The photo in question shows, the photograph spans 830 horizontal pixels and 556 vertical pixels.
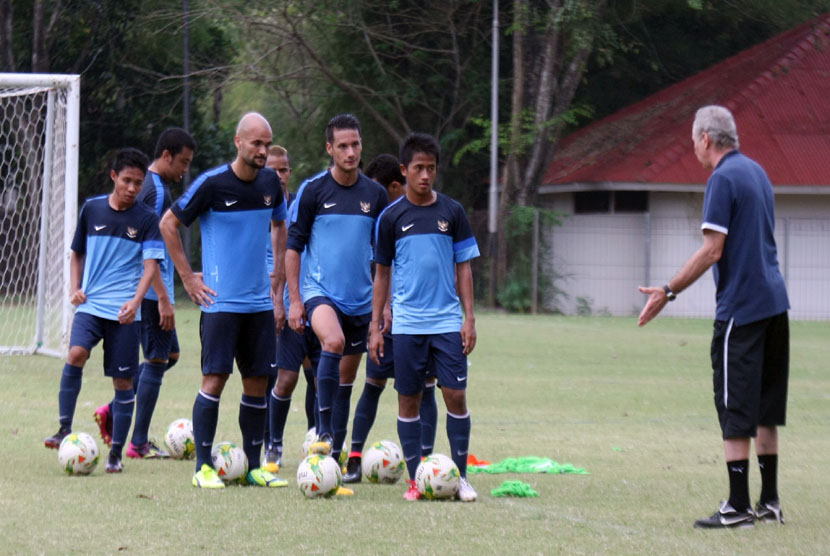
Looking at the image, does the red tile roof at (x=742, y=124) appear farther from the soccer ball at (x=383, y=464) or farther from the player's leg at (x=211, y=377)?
the player's leg at (x=211, y=377)

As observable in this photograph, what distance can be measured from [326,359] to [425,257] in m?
1.01

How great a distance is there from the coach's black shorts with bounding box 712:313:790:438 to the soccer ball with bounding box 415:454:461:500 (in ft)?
5.07

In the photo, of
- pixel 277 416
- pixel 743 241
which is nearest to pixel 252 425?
pixel 277 416

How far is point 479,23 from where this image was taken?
32.4 m

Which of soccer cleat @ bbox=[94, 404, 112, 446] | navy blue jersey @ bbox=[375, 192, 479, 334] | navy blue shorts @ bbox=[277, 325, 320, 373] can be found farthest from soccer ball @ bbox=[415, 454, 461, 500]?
soccer cleat @ bbox=[94, 404, 112, 446]

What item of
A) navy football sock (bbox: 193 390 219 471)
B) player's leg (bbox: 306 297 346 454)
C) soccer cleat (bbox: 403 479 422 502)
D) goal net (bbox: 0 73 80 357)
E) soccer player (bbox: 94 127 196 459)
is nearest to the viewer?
soccer cleat (bbox: 403 479 422 502)

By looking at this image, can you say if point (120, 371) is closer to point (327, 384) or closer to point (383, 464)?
point (327, 384)

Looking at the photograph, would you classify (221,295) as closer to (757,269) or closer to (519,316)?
(757,269)

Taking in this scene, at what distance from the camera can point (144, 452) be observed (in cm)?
890

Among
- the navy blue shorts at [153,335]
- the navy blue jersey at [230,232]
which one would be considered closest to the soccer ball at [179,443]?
the navy blue shorts at [153,335]

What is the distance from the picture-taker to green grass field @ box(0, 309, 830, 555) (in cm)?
591

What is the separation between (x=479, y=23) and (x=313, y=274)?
25351 mm

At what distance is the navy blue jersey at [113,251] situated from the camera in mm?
8742

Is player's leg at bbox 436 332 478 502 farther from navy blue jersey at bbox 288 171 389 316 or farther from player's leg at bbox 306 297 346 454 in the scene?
navy blue jersey at bbox 288 171 389 316
